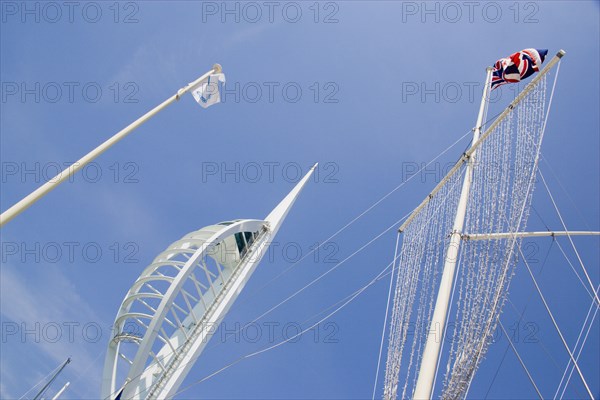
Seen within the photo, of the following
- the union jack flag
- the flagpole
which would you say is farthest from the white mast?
the flagpole

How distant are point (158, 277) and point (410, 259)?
11.0 m

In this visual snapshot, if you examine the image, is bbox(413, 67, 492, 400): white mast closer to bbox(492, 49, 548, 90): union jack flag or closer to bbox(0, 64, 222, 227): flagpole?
bbox(492, 49, 548, 90): union jack flag

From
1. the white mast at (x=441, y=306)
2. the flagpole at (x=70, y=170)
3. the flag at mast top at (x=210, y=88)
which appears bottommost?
the white mast at (x=441, y=306)

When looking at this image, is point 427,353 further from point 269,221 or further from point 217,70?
point 269,221

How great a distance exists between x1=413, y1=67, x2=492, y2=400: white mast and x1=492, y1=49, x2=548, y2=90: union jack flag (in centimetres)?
334

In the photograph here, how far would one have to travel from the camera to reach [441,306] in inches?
482

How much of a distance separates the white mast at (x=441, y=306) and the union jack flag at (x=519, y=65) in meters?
3.34

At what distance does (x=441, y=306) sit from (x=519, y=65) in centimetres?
1199

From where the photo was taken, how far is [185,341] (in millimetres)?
18391

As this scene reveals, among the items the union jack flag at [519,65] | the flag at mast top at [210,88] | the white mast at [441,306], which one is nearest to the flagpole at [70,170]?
the flag at mast top at [210,88]

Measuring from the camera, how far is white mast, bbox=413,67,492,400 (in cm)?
1010

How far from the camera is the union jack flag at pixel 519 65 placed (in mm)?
17984

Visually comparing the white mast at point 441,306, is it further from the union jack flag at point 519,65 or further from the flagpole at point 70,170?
the flagpole at point 70,170

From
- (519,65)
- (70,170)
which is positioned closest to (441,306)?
(70,170)
